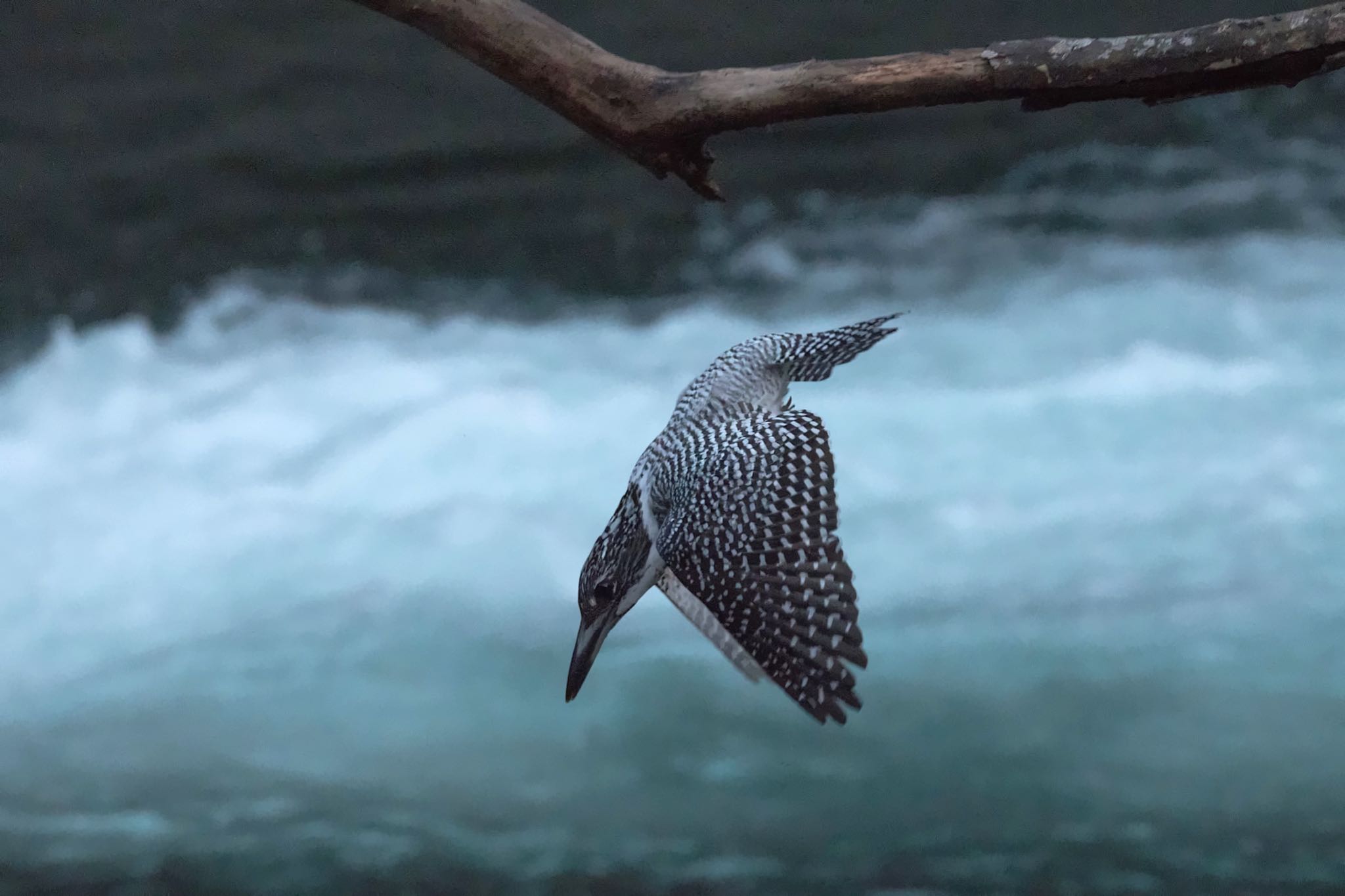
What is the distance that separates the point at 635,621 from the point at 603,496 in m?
0.34

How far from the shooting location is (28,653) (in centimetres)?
347

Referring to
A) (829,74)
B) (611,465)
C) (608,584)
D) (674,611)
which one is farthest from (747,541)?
(611,465)

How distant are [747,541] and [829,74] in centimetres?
54

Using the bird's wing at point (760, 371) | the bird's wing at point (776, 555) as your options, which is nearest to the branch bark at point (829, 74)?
the bird's wing at point (760, 371)

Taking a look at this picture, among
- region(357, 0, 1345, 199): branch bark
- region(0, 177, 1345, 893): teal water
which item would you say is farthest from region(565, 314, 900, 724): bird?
region(0, 177, 1345, 893): teal water

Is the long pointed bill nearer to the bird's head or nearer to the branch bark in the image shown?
the bird's head

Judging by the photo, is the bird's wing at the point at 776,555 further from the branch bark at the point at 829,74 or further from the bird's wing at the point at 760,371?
the branch bark at the point at 829,74

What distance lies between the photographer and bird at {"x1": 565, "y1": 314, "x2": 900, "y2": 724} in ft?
4.46

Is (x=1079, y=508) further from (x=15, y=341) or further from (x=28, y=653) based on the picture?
(x=15, y=341)

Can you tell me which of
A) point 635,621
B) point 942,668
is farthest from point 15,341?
point 942,668

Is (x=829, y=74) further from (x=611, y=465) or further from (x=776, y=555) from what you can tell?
(x=611, y=465)

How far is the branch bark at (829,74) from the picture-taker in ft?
4.78

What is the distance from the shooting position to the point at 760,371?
1.76m

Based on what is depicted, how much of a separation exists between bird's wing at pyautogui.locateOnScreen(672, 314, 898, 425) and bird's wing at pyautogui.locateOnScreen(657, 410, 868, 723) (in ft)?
0.35
